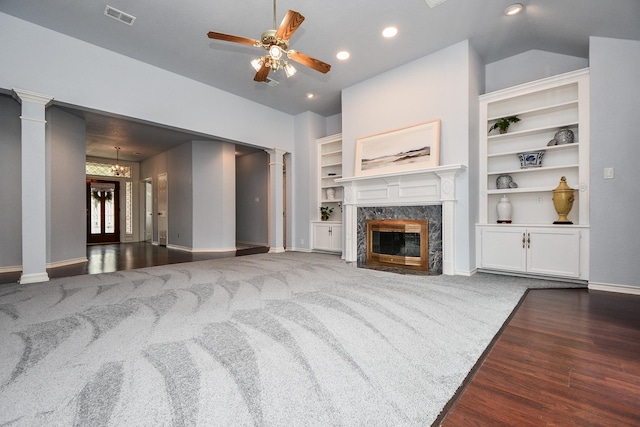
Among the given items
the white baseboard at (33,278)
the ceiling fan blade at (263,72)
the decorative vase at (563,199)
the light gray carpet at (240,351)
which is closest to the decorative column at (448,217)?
the light gray carpet at (240,351)

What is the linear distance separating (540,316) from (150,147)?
9.45 meters

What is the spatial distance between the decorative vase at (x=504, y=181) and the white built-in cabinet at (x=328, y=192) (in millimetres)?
3095

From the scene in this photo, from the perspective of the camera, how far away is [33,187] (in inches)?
145

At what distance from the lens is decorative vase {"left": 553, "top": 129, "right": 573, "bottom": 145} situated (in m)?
3.90

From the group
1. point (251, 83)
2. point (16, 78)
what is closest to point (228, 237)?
point (251, 83)

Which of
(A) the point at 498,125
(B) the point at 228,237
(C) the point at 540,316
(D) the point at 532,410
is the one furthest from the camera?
(B) the point at 228,237

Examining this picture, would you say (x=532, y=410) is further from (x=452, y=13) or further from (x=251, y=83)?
(x=251, y=83)

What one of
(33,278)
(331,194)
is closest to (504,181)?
(331,194)

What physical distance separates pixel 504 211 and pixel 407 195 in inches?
55.3

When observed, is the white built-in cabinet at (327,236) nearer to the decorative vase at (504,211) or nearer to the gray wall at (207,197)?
the gray wall at (207,197)

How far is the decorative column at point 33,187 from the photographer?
12.0 ft

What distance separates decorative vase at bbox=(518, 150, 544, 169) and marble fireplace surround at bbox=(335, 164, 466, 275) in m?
0.97

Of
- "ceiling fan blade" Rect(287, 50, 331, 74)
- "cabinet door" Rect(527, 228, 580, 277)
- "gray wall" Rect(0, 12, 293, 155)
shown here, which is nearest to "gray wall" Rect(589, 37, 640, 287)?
"cabinet door" Rect(527, 228, 580, 277)

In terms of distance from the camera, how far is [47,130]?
5.05 metres
